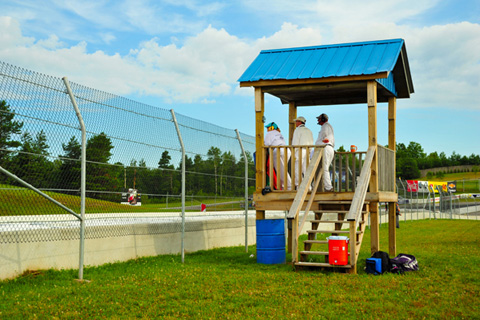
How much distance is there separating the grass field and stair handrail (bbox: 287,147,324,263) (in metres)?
0.60

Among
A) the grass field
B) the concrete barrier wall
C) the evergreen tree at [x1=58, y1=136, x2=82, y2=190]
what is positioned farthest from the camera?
the evergreen tree at [x1=58, y1=136, x2=82, y2=190]

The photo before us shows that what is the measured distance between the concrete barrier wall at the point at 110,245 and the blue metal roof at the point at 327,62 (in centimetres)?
400

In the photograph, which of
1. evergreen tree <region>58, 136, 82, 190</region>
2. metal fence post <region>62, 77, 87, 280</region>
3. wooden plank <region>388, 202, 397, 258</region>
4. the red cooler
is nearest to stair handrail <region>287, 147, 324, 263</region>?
the red cooler

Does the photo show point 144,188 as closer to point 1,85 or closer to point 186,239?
point 186,239

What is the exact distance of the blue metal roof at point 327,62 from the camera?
12562 mm

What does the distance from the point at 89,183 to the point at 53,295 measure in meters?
2.34

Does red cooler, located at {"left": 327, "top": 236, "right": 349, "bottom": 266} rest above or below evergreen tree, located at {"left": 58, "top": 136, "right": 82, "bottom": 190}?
below

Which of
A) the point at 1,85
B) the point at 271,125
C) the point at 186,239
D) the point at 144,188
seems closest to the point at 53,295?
the point at 1,85

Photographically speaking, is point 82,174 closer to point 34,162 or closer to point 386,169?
point 34,162

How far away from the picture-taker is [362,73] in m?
12.3

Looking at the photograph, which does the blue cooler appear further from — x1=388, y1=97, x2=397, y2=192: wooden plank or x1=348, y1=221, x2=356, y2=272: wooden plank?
x1=388, y1=97, x2=397, y2=192: wooden plank

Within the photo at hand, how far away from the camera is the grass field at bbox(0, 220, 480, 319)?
702 centimetres

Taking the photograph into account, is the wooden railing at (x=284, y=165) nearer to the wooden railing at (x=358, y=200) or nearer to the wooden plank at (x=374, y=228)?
the wooden railing at (x=358, y=200)

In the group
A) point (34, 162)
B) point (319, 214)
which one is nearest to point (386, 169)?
point (319, 214)
